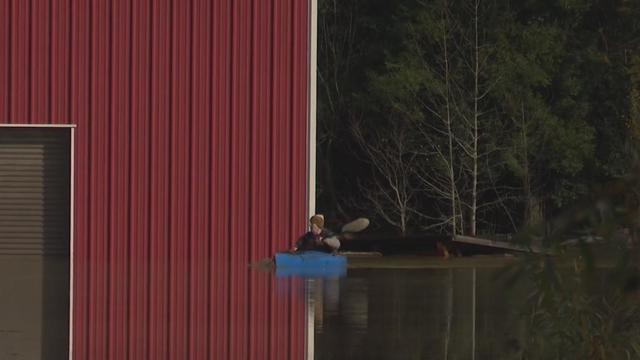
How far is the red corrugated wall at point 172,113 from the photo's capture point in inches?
730

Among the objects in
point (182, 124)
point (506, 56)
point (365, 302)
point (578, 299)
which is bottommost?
point (365, 302)

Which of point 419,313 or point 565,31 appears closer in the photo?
point 419,313

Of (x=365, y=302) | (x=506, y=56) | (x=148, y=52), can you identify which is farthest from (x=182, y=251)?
(x=506, y=56)

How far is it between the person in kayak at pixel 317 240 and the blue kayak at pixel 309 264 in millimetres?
297

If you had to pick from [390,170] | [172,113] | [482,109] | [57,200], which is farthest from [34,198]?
[482,109]

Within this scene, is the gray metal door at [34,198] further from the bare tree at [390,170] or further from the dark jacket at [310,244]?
the bare tree at [390,170]

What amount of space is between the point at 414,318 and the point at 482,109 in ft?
54.0

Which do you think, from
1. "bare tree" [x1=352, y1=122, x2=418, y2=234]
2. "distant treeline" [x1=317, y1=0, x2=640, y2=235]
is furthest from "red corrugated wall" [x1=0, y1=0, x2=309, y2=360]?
"bare tree" [x1=352, y1=122, x2=418, y2=234]

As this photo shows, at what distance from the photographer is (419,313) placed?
12703mm

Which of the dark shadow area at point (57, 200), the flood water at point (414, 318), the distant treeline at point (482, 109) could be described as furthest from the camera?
the distant treeline at point (482, 109)

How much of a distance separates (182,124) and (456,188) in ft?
36.6

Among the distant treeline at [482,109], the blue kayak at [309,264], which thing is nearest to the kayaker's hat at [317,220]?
the blue kayak at [309,264]

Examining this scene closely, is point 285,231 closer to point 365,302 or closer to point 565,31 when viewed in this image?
point 365,302

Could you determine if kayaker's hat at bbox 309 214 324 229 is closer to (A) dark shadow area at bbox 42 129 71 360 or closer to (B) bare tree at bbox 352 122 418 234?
(A) dark shadow area at bbox 42 129 71 360
